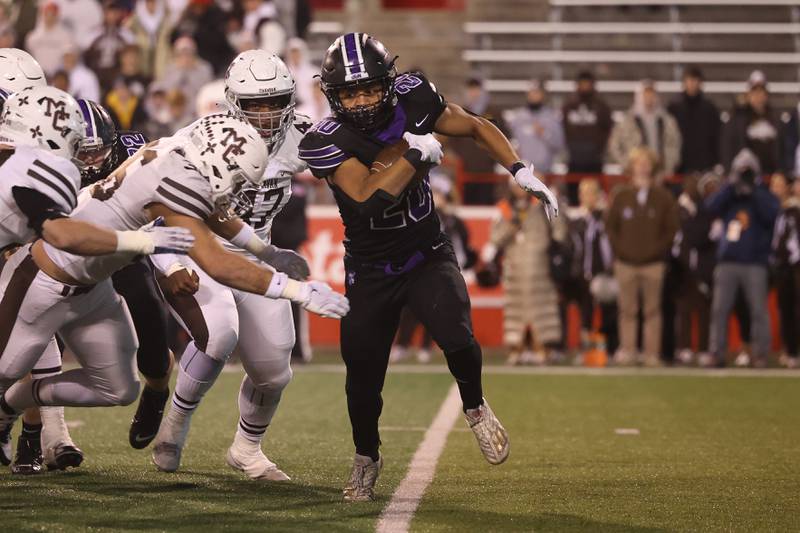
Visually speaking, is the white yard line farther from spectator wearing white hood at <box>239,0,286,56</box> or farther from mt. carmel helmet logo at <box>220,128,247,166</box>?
mt. carmel helmet logo at <box>220,128,247,166</box>

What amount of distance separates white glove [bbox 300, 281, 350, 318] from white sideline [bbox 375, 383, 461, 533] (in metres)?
0.78

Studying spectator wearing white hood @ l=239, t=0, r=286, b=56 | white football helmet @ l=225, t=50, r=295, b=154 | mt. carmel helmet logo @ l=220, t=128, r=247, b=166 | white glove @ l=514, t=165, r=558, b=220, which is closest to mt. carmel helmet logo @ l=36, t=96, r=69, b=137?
mt. carmel helmet logo @ l=220, t=128, r=247, b=166

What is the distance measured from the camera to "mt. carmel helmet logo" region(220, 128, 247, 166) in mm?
5312

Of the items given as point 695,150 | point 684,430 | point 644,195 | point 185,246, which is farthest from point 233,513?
point 695,150

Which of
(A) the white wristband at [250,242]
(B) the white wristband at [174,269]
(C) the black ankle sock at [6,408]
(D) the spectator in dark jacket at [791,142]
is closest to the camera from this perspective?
(B) the white wristband at [174,269]

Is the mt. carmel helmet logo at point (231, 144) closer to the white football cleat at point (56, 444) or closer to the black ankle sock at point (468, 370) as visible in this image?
the black ankle sock at point (468, 370)

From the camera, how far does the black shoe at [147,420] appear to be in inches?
255

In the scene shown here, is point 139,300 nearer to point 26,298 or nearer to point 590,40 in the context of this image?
point 26,298

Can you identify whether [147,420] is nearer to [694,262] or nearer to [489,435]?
[489,435]

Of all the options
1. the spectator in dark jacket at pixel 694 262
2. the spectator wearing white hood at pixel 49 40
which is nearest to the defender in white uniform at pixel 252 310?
the spectator in dark jacket at pixel 694 262

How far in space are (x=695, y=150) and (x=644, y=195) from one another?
96.4 inches

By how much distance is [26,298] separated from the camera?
5547 millimetres

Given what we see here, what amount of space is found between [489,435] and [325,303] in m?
1.01

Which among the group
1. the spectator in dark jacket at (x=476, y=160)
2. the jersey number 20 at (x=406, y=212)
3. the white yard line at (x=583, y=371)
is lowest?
the white yard line at (x=583, y=371)
